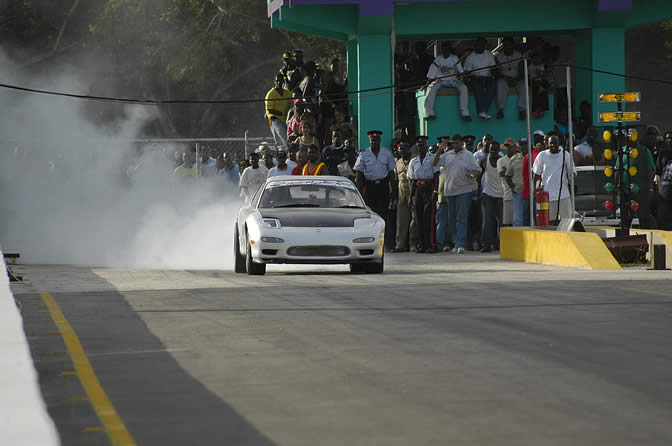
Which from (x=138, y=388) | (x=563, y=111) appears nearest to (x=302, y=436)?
(x=138, y=388)

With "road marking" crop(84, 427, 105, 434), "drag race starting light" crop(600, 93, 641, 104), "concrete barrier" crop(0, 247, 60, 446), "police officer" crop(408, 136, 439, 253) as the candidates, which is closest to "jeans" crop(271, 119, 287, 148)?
"police officer" crop(408, 136, 439, 253)

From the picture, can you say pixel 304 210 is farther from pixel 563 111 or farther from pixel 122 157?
pixel 122 157

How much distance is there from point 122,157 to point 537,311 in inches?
1004

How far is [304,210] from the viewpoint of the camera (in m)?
17.6

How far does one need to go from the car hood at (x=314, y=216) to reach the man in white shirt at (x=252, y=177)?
276 inches

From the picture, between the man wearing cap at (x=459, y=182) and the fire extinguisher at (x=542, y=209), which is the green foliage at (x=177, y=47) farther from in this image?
the fire extinguisher at (x=542, y=209)

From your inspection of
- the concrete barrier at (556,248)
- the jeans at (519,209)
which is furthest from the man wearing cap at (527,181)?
the concrete barrier at (556,248)

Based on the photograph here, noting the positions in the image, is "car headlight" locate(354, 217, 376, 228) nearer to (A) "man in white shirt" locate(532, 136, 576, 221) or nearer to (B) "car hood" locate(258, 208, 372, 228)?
(B) "car hood" locate(258, 208, 372, 228)

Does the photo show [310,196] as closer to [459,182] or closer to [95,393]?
[459,182]

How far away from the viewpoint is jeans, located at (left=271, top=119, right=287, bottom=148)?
2988cm

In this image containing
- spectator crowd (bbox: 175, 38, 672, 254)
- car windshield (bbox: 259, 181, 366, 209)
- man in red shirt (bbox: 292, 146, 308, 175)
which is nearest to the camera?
car windshield (bbox: 259, 181, 366, 209)

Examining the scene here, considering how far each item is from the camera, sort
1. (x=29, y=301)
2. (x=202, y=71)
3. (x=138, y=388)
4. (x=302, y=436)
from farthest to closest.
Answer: (x=202, y=71), (x=29, y=301), (x=138, y=388), (x=302, y=436)

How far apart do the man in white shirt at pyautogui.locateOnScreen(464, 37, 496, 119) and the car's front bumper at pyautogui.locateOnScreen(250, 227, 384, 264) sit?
11.6 metres

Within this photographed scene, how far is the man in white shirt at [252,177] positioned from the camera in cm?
2466
